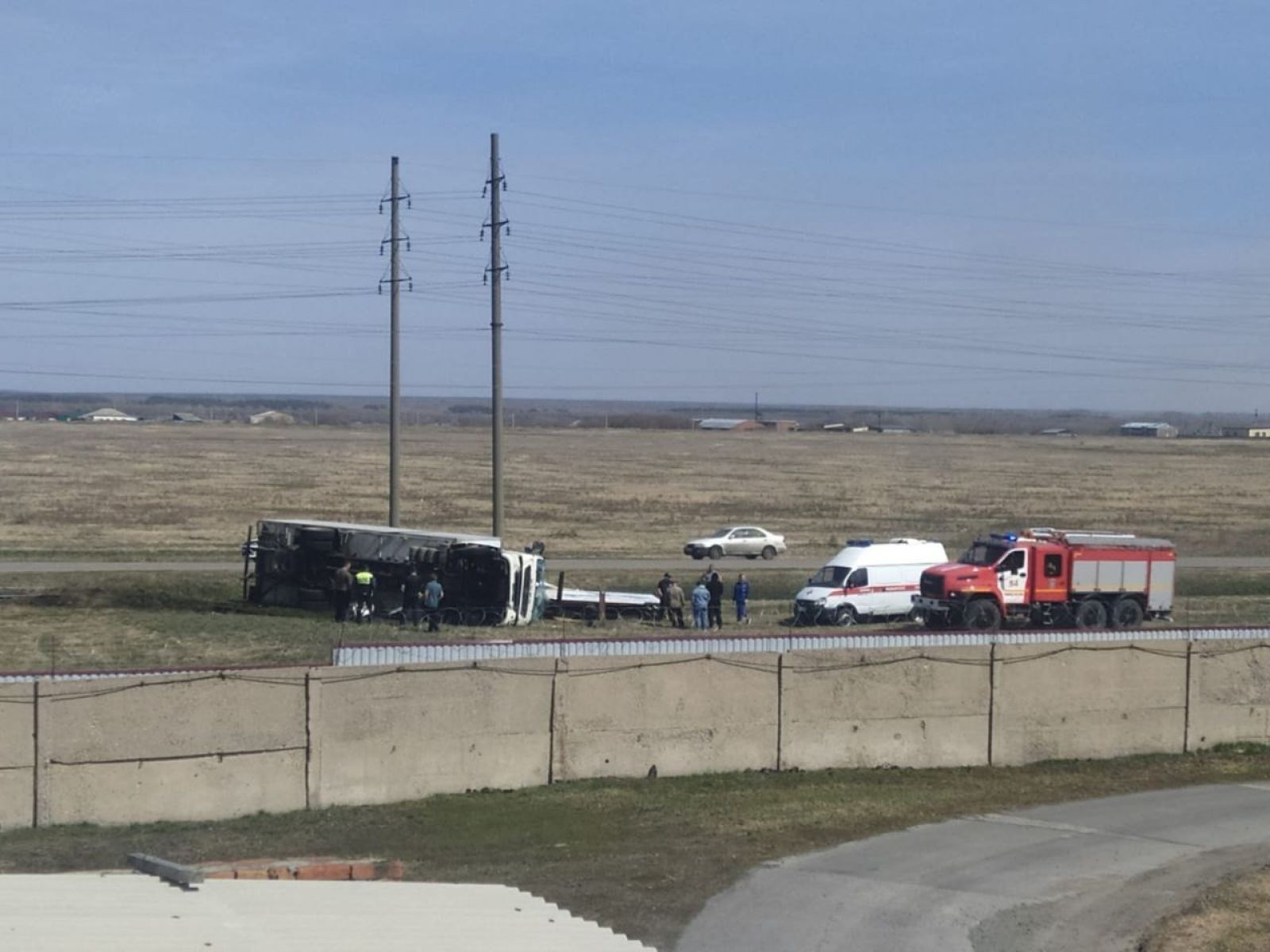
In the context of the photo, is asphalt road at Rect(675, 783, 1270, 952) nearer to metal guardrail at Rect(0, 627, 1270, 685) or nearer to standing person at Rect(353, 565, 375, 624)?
metal guardrail at Rect(0, 627, 1270, 685)

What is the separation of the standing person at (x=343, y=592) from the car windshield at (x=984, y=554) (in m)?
14.3

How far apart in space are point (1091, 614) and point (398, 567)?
16.3 meters

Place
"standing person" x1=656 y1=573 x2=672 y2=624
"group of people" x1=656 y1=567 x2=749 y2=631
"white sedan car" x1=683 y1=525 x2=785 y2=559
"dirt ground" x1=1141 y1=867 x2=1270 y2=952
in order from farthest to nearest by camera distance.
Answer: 1. "white sedan car" x1=683 y1=525 x2=785 y2=559
2. "standing person" x1=656 y1=573 x2=672 y2=624
3. "group of people" x1=656 y1=567 x2=749 y2=631
4. "dirt ground" x1=1141 y1=867 x2=1270 y2=952

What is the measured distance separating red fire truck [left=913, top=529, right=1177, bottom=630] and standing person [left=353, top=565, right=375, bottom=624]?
42.0ft

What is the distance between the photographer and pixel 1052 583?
37.6 metres

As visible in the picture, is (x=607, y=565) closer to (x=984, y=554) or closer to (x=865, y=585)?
(x=865, y=585)

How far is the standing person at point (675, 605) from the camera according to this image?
3625 cm

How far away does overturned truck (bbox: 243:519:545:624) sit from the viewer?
3531 centimetres

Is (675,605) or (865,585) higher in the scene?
(865,585)

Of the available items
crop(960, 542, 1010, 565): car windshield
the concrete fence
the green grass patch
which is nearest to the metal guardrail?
the concrete fence

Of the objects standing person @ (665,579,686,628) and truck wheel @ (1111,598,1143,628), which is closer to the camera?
standing person @ (665,579,686,628)

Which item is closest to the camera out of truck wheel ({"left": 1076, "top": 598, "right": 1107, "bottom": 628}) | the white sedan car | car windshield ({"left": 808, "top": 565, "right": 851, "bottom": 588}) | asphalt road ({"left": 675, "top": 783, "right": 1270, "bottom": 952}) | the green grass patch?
asphalt road ({"left": 675, "top": 783, "right": 1270, "bottom": 952})

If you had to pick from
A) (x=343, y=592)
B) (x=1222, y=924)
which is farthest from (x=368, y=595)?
(x=1222, y=924)

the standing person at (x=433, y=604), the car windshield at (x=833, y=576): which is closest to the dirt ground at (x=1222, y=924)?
the standing person at (x=433, y=604)
